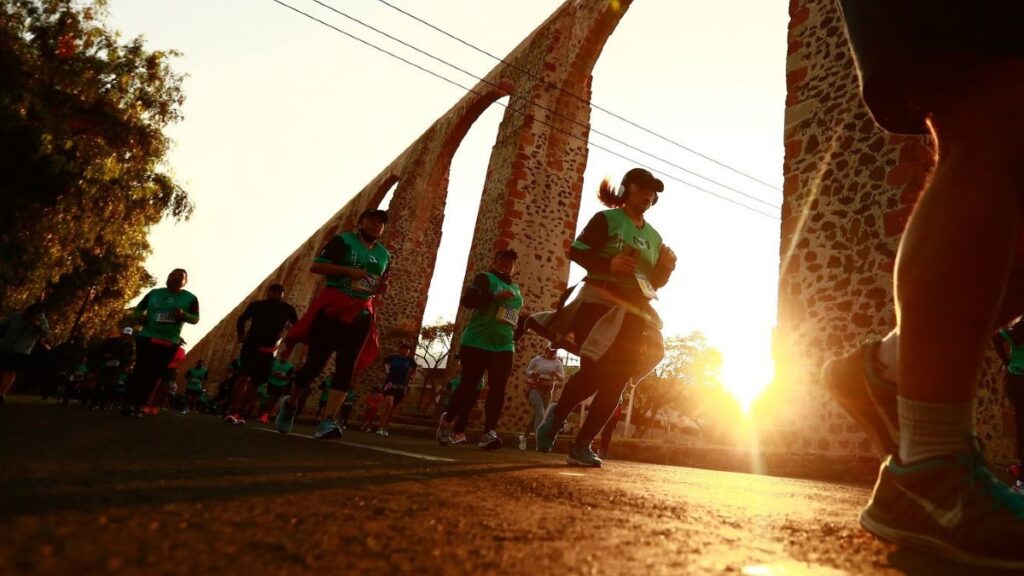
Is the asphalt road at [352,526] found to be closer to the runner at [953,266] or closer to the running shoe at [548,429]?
the runner at [953,266]

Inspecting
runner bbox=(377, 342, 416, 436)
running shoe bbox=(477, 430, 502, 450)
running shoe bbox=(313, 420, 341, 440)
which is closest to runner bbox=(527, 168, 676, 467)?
running shoe bbox=(313, 420, 341, 440)

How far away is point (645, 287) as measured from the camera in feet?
11.4

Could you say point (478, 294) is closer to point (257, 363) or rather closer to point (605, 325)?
point (605, 325)

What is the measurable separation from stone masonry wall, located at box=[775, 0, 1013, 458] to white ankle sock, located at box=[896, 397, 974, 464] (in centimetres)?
414

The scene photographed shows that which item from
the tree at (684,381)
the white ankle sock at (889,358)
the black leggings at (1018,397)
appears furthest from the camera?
the tree at (684,381)

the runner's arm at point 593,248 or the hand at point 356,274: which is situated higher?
the runner's arm at point 593,248

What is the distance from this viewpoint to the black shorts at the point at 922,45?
107cm

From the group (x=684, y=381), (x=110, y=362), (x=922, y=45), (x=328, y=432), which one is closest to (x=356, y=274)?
(x=328, y=432)

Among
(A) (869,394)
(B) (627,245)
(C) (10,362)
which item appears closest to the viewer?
(A) (869,394)

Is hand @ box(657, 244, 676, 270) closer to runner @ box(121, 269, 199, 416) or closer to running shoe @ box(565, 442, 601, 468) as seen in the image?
running shoe @ box(565, 442, 601, 468)

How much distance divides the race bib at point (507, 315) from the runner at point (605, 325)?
1705 mm

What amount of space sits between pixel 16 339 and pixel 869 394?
8.24 meters

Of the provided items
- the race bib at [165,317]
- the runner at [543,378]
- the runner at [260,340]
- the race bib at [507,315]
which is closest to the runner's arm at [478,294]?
the race bib at [507,315]

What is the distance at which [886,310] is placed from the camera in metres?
5.01
